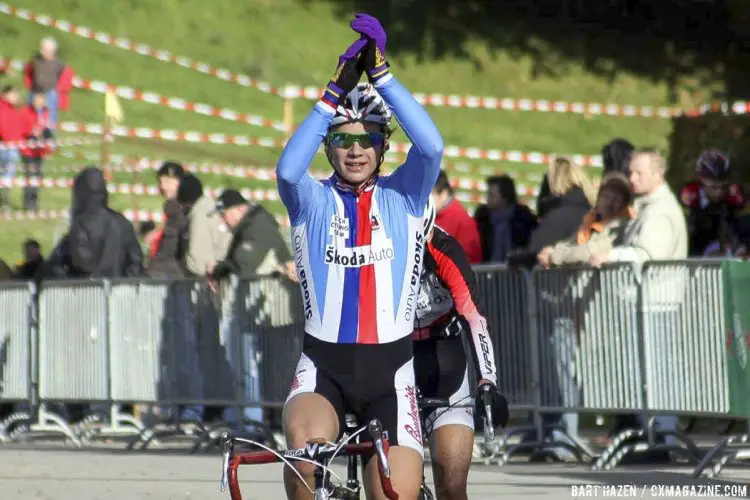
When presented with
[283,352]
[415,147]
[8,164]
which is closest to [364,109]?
[415,147]

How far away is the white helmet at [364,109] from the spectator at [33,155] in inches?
666

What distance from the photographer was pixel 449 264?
8992mm

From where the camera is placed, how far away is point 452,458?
8883 millimetres

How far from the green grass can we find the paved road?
1487 cm

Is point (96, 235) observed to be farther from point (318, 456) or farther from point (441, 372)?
point (318, 456)

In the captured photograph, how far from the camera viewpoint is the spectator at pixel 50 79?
2642 cm

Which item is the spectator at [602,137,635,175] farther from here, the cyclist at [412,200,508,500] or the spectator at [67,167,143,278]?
the cyclist at [412,200,508,500]

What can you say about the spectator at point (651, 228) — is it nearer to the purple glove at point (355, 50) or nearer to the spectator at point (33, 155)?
the purple glove at point (355, 50)

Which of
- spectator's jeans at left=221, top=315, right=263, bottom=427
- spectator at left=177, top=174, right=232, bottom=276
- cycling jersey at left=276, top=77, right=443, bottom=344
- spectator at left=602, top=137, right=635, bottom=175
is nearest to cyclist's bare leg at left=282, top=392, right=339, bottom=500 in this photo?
cycling jersey at left=276, top=77, right=443, bottom=344

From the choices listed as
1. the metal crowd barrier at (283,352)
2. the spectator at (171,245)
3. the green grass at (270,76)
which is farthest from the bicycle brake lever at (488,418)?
the green grass at (270,76)

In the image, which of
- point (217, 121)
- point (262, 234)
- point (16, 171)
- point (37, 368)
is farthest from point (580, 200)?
point (217, 121)

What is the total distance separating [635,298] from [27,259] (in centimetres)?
789

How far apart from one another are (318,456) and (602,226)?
6965mm

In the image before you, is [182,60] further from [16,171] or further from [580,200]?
[580,200]
